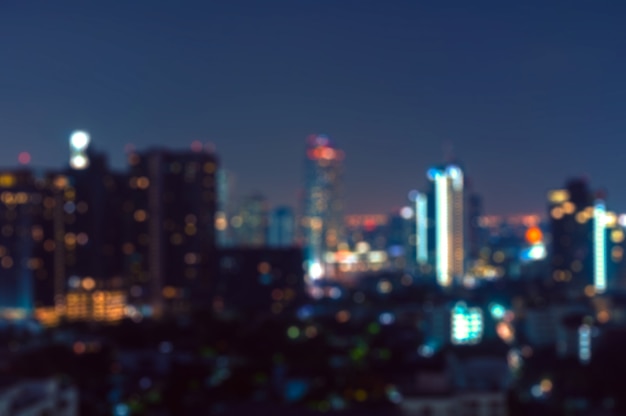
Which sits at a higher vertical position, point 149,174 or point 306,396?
point 149,174

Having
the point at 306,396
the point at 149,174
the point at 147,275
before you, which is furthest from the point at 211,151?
the point at 306,396


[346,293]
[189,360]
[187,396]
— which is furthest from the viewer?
[346,293]

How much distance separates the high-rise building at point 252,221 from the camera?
75.1 ft

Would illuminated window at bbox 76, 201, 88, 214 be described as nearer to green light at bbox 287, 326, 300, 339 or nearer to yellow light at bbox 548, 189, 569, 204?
green light at bbox 287, 326, 300, 339

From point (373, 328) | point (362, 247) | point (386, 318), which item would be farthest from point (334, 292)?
point (373, 328)

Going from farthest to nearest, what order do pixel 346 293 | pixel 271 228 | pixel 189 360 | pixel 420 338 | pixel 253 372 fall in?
1. pixel 271 228
2. pixel 346 293
3. pixel 420 338
4. pixel 189 360
5. pixel 253 372

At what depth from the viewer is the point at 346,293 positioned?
1786 centimetres

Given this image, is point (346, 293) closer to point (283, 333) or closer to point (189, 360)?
point (283, 333)

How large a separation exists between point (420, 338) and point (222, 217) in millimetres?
9341

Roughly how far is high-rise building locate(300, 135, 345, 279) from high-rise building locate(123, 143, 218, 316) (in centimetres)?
868

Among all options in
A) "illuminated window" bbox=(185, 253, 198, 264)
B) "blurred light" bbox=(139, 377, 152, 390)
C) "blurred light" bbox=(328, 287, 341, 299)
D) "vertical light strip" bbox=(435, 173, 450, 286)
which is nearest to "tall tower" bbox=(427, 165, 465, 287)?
"vertical light strip" bbox=(435, 173, 450, 286)

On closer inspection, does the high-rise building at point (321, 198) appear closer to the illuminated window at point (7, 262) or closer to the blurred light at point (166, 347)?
the illuminated window at point (7, 262)

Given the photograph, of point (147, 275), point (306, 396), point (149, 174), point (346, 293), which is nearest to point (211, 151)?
point (149, 174)

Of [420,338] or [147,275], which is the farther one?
[147,275]
